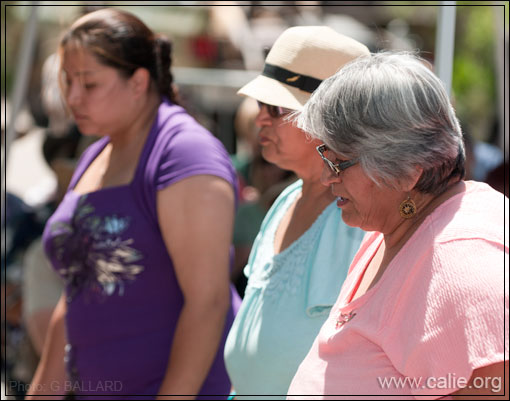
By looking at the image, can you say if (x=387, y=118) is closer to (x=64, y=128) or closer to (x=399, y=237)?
(x=399, y=237)

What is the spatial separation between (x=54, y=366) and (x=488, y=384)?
184 cm

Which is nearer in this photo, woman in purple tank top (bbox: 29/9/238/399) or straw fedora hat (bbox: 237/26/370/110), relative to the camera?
straw fedora hat (bbox: 237/26/370/110)

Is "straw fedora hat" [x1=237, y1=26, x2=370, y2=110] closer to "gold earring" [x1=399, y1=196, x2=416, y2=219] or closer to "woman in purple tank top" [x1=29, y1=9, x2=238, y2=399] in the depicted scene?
"woman in purple tank top" [x1=29, y1=9, x2=238, y2=399]

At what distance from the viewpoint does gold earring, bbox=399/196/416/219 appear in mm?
1416

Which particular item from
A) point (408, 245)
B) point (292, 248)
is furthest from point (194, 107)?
point (408, 245)

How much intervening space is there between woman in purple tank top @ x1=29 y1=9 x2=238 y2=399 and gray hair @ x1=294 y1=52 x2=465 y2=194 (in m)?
0.86

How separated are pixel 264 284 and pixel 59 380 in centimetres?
105

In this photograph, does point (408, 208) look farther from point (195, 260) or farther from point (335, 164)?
point (195, 260)

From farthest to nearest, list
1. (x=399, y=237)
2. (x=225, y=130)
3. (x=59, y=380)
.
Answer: (x=225, y=130), (x=59, y=380), (x=399, y=237)

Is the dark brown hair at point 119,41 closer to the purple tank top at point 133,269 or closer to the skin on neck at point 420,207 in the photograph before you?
the purple tank top at point 133,269

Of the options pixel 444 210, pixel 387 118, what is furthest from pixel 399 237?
pixel 387 118

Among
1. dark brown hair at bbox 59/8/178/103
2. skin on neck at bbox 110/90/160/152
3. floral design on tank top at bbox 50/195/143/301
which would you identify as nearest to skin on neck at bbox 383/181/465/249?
floral design on tank top at bbox 50/195/143/301

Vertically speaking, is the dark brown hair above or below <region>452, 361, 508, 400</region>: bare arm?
above

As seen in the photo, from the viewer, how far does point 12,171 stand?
19.9 ft
